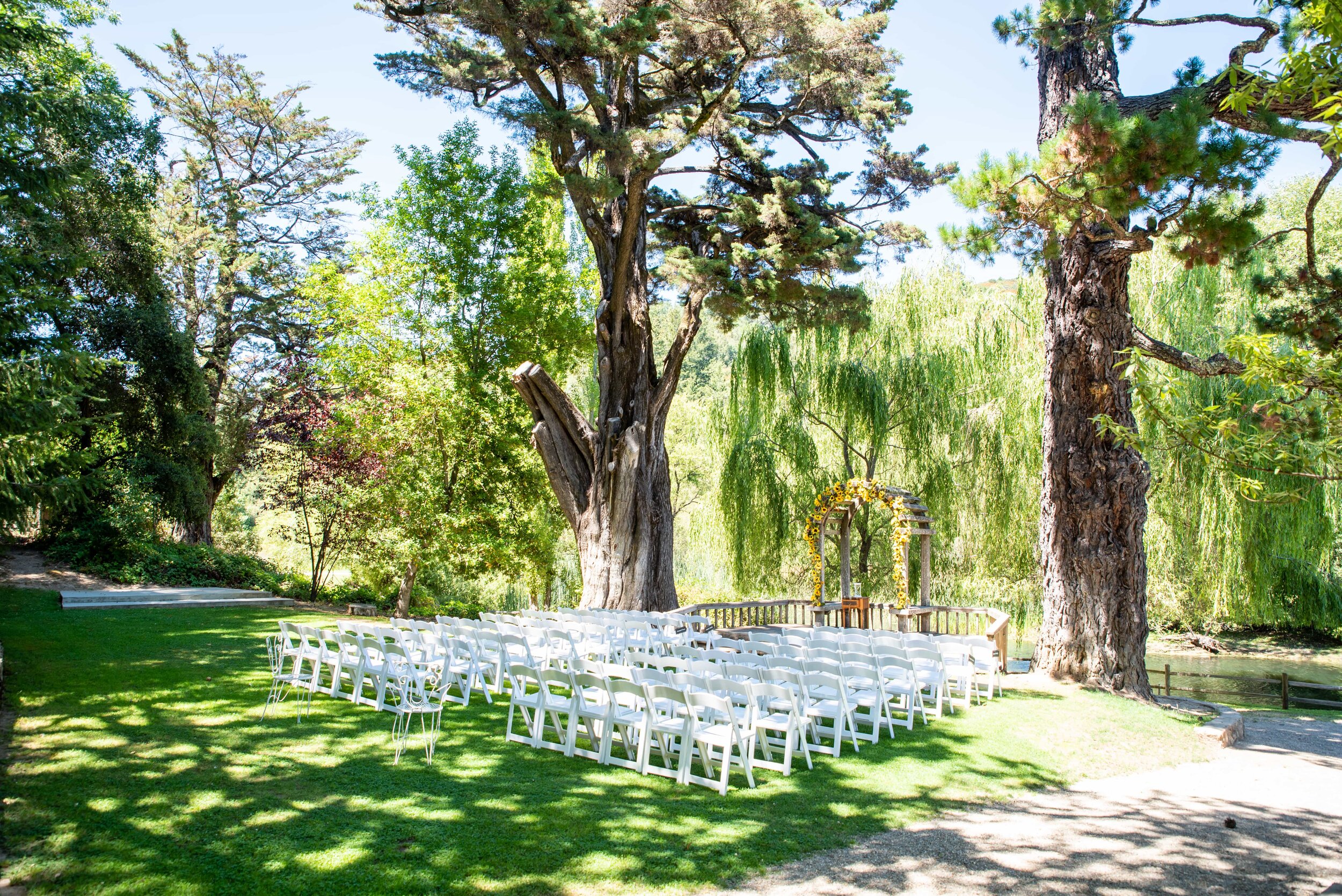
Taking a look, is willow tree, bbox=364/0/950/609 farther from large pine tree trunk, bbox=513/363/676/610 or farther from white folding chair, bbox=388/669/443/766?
white folding chair, bbox=388/669/443/766

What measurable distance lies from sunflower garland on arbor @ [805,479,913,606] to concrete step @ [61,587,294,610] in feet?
37.3

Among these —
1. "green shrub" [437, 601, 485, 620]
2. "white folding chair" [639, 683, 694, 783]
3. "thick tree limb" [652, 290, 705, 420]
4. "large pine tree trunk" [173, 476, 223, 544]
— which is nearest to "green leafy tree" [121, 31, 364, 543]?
"large pine tree trunk" [173, 476, 223, 544]

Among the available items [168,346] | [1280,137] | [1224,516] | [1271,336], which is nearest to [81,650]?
[168,346]

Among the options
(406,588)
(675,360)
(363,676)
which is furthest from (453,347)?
(363,676)

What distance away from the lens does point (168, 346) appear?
19172 mm

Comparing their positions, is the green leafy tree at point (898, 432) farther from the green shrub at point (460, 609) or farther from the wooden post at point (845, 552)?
the green shrub at point (460, 609)

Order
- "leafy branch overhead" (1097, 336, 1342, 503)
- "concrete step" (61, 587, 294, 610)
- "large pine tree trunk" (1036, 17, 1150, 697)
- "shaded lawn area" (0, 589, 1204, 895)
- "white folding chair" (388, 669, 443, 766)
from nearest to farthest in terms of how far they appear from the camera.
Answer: "leafy branch overhead" (1097, 336, 1342, 503) → "shaded lawn area" (0, 589, 1204, 895) → "white folding chair" (388, 669, 443, 766) → "large pine tree trunk" (1036, 17, 1150, 697) → "concrete step" (61, 587, 294, 610)

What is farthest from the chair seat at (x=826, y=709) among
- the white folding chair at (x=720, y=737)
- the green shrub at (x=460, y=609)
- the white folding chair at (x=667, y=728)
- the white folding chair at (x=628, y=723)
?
the green shrub at (x=460, y=609)

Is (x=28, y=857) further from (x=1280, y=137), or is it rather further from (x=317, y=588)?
(x=317, y=588)

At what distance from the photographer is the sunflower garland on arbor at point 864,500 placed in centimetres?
1383

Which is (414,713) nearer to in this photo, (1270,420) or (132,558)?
(1270,420)

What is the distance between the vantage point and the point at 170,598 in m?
16.2

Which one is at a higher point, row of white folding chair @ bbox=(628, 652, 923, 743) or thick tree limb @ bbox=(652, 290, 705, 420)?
thick tree limb @ bbox=(652, 290, 705, 420)

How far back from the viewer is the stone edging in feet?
26.8
